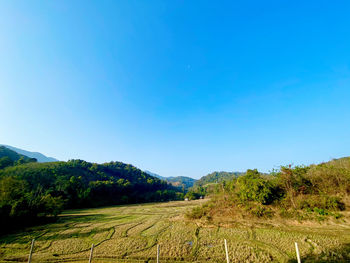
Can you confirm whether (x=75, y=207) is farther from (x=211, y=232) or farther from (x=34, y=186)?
(x=211, y=232)

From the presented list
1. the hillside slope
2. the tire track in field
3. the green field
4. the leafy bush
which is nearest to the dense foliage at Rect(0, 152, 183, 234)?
the hillside slope

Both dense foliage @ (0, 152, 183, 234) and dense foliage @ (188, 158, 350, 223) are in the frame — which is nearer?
dense foliage @ (188, 158, 350, 223)

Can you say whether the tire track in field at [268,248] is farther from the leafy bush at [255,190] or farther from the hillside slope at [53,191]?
the hillside slope at [53,191]

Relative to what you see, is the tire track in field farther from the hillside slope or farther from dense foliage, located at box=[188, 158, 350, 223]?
the hillside slope

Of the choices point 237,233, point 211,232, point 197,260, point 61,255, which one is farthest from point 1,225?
point 237,233

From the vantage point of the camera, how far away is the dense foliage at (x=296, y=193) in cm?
1454

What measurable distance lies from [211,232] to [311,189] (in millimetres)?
13369

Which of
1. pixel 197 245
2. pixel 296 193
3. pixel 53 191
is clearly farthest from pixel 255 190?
pixel 53 191

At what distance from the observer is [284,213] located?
15805 millimetres

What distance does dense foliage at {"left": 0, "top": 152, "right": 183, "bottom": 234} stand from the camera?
64.1ft

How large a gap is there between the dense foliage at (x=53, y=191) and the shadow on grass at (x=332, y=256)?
30657 millimetres

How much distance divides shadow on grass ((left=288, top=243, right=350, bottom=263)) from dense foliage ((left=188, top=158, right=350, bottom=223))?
6115 mm

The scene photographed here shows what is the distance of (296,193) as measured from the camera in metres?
17.4

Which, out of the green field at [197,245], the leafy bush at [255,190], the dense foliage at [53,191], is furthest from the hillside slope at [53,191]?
the leafy bush at [255,190]
